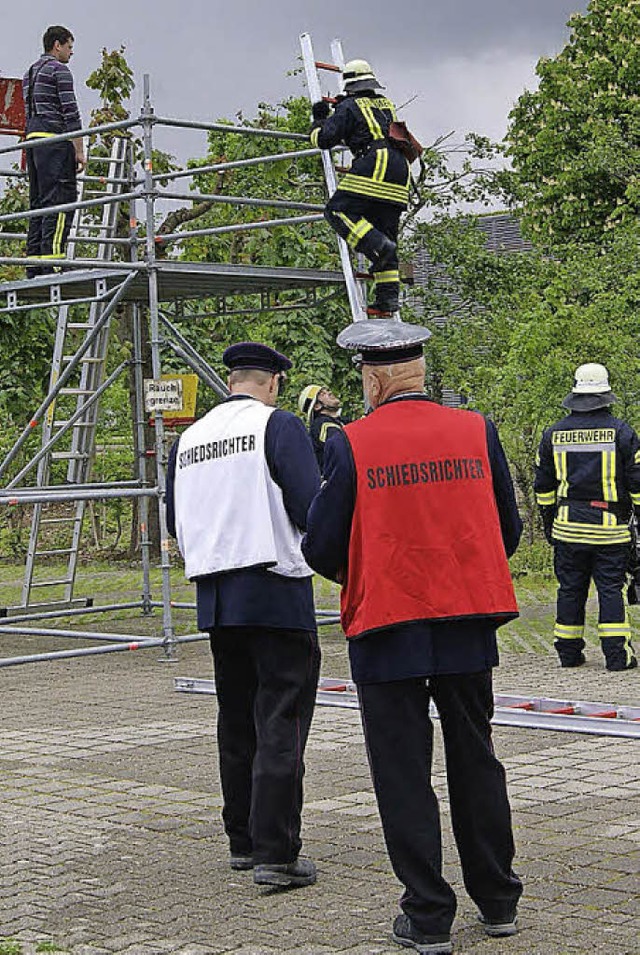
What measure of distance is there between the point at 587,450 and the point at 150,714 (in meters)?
3.78

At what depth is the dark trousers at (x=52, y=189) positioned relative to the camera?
13562mm

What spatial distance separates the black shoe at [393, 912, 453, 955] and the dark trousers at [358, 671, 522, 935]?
30 millimetres

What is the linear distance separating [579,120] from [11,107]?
2195 cm

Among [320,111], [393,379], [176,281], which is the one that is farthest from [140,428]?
[393,379]

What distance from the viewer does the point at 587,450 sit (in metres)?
12.2

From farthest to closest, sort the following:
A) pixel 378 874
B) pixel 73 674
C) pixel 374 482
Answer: pixel 73 674 < pixel 378 874 < pixel 374 482

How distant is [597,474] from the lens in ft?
40.0

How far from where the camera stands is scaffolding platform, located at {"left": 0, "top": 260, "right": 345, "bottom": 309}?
42.9ft

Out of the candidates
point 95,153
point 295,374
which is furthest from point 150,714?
point 95,153

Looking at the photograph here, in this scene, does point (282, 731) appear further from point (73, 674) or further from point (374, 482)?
point (73, 674)

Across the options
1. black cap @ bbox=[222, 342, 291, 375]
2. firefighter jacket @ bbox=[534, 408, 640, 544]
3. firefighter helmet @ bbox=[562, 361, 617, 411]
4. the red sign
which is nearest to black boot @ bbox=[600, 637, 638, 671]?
firefighter jacket @ bbox=[534, 408, 640, 544]

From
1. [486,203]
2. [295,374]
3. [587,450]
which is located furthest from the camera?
[486,203]

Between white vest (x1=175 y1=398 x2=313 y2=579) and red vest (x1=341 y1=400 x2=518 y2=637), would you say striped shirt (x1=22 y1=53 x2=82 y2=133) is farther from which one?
red vest (x1=341 y1=400 x2=518 y2=637)

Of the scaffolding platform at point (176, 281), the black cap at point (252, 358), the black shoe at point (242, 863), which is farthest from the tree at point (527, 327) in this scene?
the black shoe at point (242, 863)
